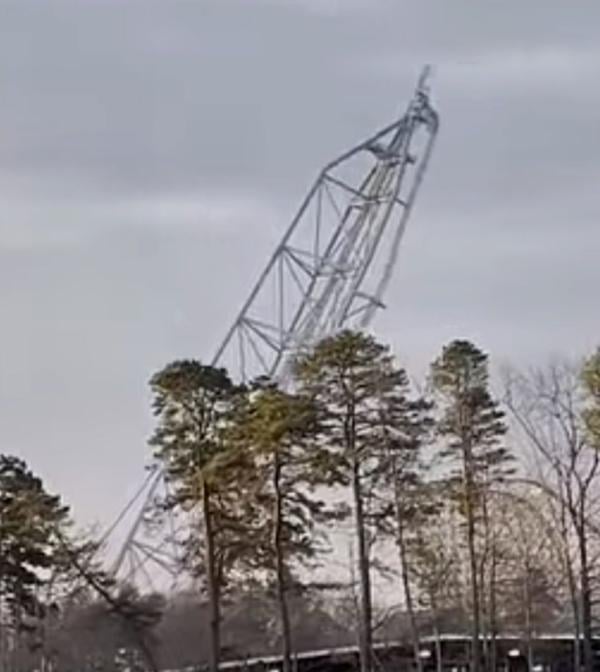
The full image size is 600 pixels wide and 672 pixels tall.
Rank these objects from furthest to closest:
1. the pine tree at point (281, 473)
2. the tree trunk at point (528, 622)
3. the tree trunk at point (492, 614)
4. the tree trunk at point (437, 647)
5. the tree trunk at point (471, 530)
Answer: the tree trunk at point (437, 647), the tree trunk at point (528, 622), the tree trunk at point (492, 614), the tree trunk at point (471, 530), the pine tree at point (281, 473)

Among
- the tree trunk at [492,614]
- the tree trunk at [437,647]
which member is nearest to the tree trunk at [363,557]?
the tree trunk at [492,614]

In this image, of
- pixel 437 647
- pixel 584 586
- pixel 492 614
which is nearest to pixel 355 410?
pixel 584 586

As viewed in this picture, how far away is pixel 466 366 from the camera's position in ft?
160

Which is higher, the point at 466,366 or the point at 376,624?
the point at 466,366

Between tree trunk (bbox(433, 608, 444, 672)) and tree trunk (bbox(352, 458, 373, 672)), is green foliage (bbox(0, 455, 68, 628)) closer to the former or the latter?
tree trunk (bbox(352, 458, 373, 672))

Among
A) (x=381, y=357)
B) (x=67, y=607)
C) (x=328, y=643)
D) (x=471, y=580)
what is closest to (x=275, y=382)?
(x=381, y=357)

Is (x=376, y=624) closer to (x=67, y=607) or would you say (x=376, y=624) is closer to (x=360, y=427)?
(x=67, y=607)

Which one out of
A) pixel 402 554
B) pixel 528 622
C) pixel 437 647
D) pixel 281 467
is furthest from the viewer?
pixel 437 647

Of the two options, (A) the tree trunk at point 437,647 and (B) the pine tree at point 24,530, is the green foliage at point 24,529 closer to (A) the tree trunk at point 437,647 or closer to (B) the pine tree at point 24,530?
(B) the pine tree at point 24,530

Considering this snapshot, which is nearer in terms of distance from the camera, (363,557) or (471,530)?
(363,557)

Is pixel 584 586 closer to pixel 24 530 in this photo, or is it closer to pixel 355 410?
pixel 355 410

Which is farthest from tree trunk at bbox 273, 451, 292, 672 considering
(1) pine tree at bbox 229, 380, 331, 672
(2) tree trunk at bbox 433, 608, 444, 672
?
(2) tree trunk at bbox 433, 608, 444, 672

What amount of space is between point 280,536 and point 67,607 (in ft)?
51.8

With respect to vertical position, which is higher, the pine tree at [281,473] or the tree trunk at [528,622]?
the pine tree at [281,473]
